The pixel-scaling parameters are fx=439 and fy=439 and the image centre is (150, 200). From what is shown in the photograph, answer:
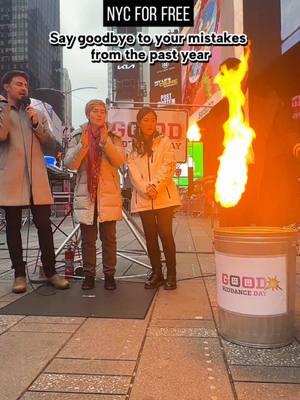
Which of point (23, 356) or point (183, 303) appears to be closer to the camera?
point (23, 356)

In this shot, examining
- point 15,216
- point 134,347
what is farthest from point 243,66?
point 134,347

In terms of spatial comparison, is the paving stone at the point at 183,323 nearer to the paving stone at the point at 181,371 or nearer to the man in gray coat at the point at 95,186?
the paving stone at the point at 181,371

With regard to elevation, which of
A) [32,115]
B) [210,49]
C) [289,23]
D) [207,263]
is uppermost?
[210,49]

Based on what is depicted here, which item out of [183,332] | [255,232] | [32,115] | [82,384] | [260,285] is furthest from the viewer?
[32,115]

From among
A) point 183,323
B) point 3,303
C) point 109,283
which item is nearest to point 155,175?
point 109,283

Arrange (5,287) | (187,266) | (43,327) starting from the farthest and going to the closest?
1. (187,266)
2. (5,287)
3. (43,327)

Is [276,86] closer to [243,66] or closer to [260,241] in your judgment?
[243,66]

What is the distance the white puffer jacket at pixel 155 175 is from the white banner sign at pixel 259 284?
189cm

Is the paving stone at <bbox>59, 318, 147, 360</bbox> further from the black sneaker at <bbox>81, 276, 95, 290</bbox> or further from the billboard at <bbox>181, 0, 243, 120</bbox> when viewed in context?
the billboard at <bbox>181, 0, 243, 120</bbox>

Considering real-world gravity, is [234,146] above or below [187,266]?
above

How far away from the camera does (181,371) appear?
2666 mm

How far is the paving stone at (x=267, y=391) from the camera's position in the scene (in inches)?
91.2

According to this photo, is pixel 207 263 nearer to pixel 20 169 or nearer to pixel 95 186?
pixel 95 186

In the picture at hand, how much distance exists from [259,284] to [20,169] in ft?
9.83
